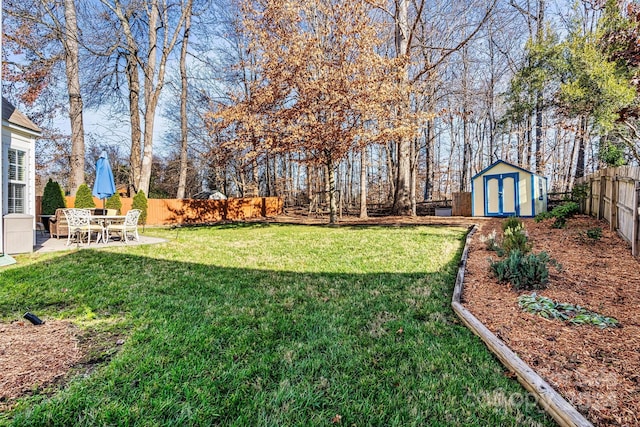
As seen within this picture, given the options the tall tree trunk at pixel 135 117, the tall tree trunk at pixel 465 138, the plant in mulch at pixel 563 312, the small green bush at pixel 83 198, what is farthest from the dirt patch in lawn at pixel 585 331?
the tall tree trunk at pixel 465 138

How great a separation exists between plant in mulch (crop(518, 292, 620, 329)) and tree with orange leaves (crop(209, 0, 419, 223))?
27.2ft

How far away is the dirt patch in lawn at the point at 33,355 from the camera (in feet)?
6.46

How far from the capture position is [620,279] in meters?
3.89

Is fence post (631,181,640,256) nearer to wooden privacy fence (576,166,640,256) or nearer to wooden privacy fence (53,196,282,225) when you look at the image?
wooden privacy fence (576,166,640,256)

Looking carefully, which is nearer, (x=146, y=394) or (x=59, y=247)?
(x=146, y=394)

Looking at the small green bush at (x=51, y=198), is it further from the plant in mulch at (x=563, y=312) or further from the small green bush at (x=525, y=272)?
the plant in mulch at (x=563, y=312)

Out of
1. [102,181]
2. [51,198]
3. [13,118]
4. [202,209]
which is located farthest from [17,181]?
[202,209]

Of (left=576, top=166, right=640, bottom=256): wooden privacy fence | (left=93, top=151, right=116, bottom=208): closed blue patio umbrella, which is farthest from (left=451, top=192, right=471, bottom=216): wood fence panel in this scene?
(left=93, top=151, right=116, bottom=208): closed blue patio umbrella

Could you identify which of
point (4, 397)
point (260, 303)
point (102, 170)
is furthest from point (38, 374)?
point (102, 170)

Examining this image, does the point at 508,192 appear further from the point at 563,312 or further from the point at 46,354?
the point at 46,354

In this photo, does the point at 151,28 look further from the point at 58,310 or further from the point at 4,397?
the point at 4,397

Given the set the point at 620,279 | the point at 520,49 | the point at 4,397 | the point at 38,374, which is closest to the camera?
the point at 4,397

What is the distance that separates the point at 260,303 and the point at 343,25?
10.4 meters

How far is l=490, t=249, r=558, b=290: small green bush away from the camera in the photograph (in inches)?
145
